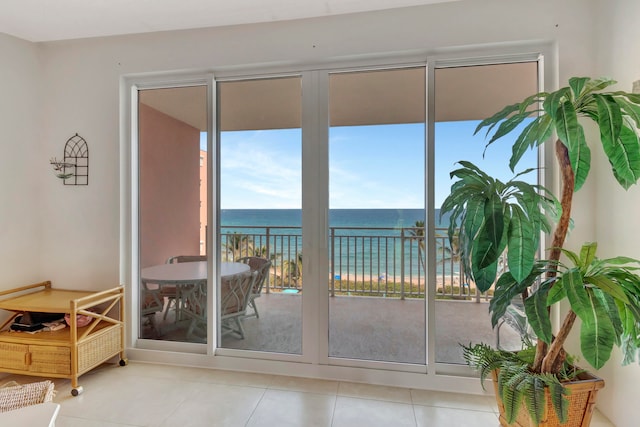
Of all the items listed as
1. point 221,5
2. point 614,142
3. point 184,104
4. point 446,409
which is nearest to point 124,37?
point 184,104

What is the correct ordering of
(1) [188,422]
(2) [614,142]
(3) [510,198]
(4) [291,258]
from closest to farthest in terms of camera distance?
1. (2) [614,142]
2. (3) [510,198]
3. (1) [188,422]
4. (4) [291,258]

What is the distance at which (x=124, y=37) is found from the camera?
2506mm

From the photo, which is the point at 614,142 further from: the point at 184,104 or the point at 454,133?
the point at 184,104

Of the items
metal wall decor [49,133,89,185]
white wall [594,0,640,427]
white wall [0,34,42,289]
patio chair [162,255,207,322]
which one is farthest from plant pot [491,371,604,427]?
white wall [0,34,42,289]

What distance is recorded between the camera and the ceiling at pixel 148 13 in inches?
80.6

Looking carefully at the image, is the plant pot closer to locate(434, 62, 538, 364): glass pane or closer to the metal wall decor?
locate(434, 62, 538, 364): glass pane

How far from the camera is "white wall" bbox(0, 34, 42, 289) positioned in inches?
95.0

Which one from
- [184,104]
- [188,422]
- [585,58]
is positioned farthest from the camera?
[184,104]

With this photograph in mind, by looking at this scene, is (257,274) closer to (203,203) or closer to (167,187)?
(203,203)

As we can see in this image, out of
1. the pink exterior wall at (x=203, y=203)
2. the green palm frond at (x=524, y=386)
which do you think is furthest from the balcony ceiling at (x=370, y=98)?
the green palm frond at (x=524, y=386)

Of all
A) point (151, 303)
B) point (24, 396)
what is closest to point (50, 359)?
point (151, 303)

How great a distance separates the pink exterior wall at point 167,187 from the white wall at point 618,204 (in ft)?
9.36

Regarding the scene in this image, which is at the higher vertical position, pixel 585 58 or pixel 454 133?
pixel 585 58

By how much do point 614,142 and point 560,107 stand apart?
0.82 ft
